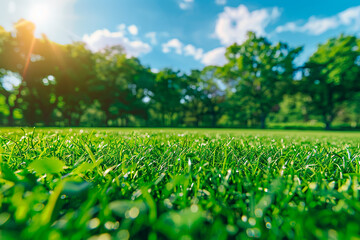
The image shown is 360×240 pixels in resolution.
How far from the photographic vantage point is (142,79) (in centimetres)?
2931

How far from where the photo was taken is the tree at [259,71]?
974 inches

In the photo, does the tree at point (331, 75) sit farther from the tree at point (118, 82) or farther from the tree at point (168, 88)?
the tree at point (118, 82)

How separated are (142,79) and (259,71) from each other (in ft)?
63.6

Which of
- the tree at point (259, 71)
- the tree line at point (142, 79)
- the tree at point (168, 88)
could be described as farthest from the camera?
the tree at point (168, 88)

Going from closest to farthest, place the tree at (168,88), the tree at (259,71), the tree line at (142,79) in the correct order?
the tree line at (142,79) → the tree at (259,71) → the tree at (168,88)

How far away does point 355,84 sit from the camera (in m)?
24.3

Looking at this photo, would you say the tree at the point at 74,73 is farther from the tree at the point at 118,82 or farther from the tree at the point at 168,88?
the tree at the point at 168,88

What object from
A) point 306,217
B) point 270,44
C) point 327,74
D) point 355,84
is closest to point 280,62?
point 270,44

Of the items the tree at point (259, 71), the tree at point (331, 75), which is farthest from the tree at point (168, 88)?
the tree at point (331, 75)

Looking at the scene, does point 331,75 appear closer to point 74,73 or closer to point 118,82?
point 118,82

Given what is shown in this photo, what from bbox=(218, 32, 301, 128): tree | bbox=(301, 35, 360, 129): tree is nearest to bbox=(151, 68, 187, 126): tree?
bbox=(218, 32, 301, 128): tree

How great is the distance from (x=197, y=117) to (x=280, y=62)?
63.1 ft

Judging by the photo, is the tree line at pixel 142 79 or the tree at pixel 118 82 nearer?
the tree line at pixel 142 79

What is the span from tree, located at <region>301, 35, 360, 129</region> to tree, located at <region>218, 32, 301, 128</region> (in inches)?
146
